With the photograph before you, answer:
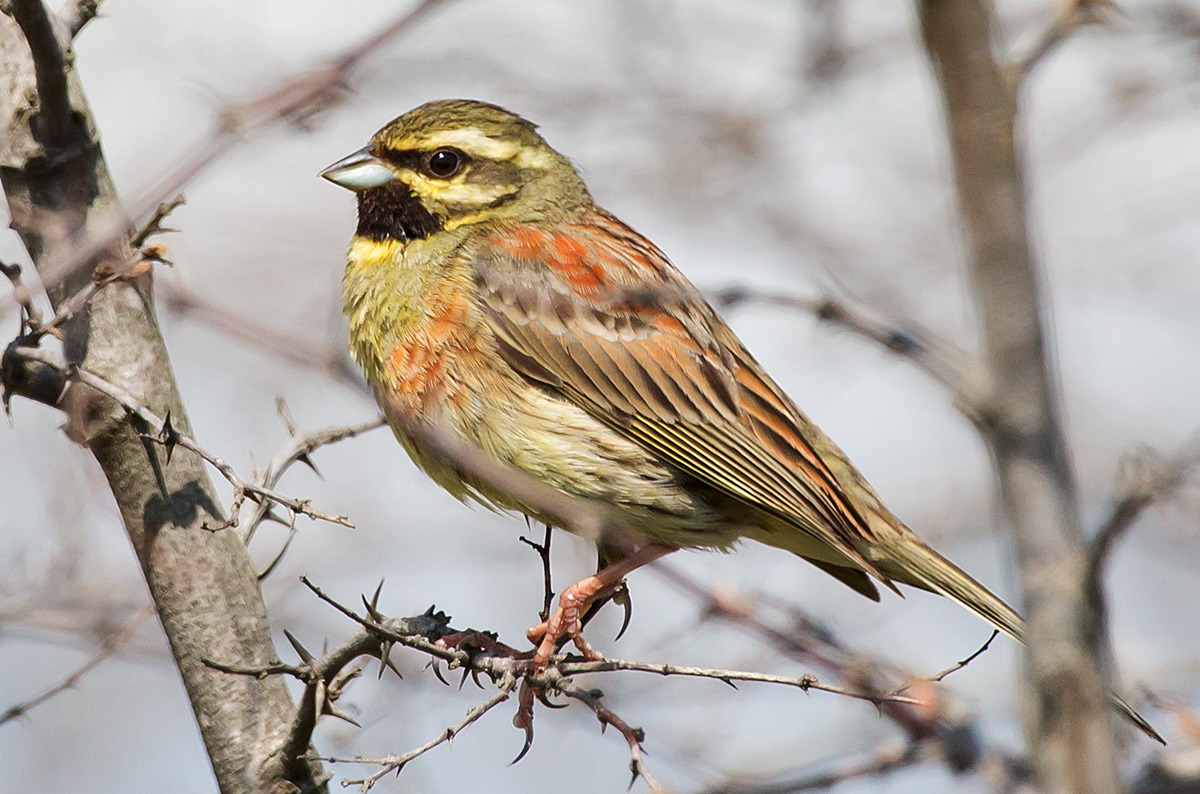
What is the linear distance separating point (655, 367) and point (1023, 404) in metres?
3.35

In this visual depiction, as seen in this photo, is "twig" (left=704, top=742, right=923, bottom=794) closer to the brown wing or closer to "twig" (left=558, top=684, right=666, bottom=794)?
"twig" (left=558, top=684, right=666, bottom=794)

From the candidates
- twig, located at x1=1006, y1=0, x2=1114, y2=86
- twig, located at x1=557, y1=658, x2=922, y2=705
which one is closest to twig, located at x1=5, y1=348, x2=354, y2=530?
twig, located at x1=557, y1=658, x2=922, y2=705

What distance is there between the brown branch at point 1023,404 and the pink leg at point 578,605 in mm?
2556

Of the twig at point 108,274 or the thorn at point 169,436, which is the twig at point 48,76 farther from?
the thorn at point 169,436

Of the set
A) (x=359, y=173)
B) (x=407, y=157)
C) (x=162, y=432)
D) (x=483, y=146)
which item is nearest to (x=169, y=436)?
(x=162, y=432)

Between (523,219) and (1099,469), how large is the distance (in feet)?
13.7

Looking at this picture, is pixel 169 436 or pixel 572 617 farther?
pixel 572 617

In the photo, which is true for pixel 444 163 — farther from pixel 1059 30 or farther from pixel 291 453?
pixel 1059 30

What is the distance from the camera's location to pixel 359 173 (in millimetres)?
5504

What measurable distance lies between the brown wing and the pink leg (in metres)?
0.46

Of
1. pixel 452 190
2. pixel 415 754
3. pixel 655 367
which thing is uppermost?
pixel 452 190

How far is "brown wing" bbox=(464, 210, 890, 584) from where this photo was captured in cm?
519

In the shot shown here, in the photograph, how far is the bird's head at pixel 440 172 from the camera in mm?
5566

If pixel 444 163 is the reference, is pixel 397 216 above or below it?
A: below
